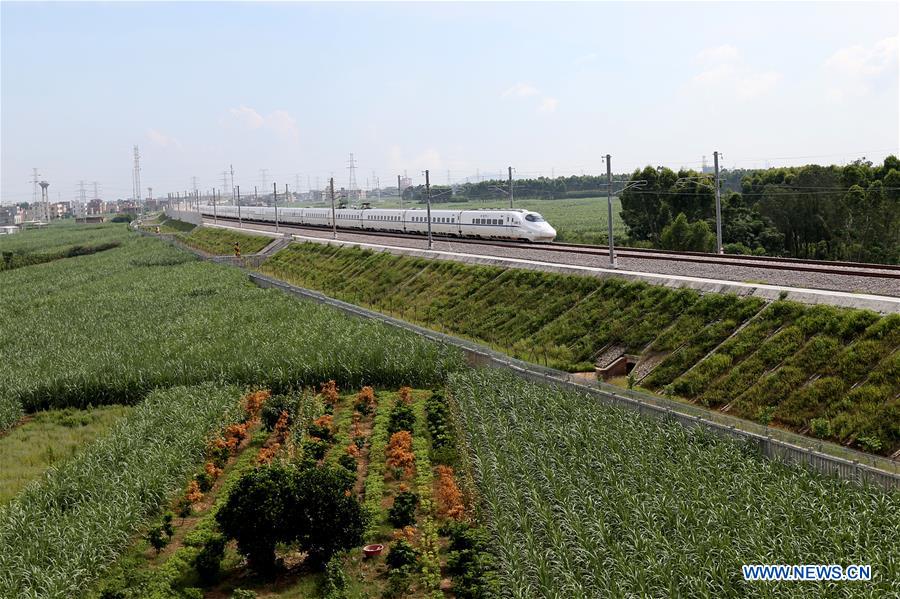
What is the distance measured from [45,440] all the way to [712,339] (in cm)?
1814

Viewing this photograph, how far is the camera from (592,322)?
2883cm

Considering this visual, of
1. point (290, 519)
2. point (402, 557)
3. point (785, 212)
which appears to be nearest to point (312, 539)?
point (290, 519)

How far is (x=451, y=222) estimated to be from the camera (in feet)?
194

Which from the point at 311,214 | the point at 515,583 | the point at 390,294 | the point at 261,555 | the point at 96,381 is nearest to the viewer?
the point at 515,583

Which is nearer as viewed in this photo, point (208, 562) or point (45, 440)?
point (208, 562)

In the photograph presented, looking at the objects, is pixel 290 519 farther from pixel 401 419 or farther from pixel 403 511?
pixel 401 419

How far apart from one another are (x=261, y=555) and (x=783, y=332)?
14.4m

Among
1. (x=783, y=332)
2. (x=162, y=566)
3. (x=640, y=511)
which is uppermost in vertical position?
(x=783, y=332)

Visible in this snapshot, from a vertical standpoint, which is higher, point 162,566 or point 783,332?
point 783,332

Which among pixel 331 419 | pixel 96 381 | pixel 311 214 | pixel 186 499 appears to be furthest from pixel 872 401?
pixel 311 214

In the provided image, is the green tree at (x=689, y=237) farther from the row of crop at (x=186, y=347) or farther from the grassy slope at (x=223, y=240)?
the grassy slope at (x=223, y=240)

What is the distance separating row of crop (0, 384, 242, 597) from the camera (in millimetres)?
13516

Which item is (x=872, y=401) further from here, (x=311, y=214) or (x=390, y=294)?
(x=311, y=214)

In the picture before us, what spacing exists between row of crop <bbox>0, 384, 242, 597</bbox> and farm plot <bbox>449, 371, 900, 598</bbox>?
6337 mm
